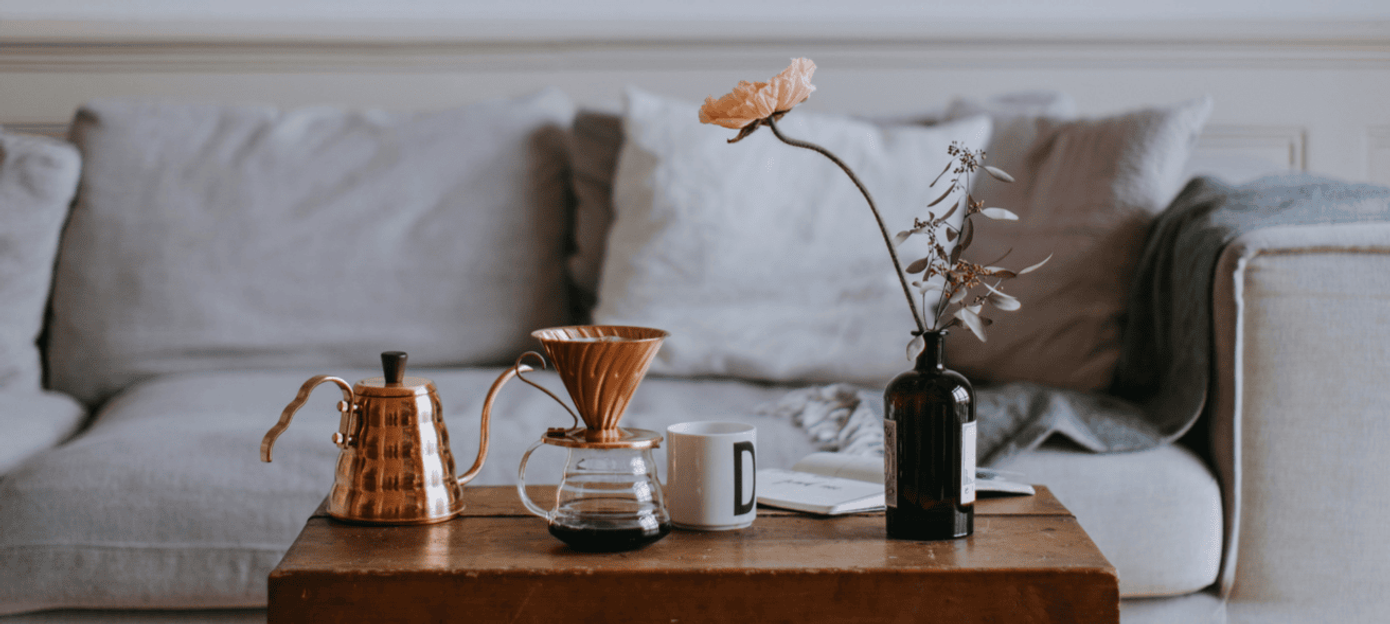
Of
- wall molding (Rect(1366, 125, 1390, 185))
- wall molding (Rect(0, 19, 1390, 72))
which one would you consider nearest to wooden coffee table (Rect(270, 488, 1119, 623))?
wall molding (Rect(0, 19, 1390, 72))

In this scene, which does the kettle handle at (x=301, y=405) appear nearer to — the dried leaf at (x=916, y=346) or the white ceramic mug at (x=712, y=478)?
the white ceramic mug at (x=712, y=478)

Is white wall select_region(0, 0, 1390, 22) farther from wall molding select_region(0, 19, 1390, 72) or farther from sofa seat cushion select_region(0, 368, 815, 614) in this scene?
sofa seat cushion select_region(0, 368, 815, 614)

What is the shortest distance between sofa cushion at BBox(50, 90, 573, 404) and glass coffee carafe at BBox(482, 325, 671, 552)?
3.04 ft

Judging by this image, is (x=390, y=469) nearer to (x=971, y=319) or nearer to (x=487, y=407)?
(x=487, y=407)

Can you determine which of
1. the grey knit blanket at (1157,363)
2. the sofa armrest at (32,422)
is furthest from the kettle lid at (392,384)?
the sofa armrest at (32,422)

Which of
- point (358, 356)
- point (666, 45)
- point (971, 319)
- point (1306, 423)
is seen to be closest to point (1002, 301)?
point (971, 319)

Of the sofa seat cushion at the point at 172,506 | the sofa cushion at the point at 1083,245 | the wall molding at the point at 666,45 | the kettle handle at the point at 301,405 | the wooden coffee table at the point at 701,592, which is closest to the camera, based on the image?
the wooden coffee table at the point at 701,592

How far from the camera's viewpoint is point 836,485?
865 mm

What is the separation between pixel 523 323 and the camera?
1.60 m

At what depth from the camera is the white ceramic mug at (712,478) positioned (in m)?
0.73

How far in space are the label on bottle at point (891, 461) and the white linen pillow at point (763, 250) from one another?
684mm

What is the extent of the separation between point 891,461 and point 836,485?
6.0 inches

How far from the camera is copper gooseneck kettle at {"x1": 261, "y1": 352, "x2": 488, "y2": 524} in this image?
2.49 feet

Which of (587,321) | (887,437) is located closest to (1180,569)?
(887,437)
